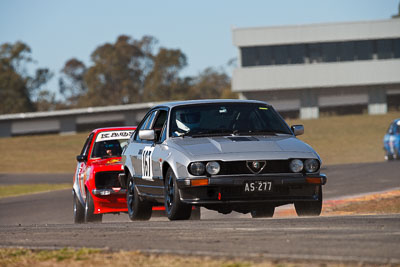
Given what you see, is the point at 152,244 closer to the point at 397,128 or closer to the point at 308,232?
the point at 308,232

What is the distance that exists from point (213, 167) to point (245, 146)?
50 cm

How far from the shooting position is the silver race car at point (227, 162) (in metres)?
10.8

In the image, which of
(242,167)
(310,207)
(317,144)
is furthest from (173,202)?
(317,144)

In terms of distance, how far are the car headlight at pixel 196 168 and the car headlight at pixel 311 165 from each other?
1.25m

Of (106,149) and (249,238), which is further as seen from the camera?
(106,149)

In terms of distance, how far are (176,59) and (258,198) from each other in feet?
341

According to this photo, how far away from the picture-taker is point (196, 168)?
424 inches

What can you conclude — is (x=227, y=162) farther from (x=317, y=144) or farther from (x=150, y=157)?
(x=317, y=144)

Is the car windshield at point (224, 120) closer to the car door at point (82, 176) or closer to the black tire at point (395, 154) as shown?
the car door at point (82, 176)

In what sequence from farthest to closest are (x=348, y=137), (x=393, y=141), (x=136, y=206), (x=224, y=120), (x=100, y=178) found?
(x=348, y=137) < (x=393, y=141) < (x=100, y=178) < (x=136, y=206) < (x=224, y=120)

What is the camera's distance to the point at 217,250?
729 cm

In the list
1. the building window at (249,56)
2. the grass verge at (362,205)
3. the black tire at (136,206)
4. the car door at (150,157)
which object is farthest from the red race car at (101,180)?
the building window at (249,56)

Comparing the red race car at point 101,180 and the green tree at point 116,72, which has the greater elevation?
the red race car at point 101,180

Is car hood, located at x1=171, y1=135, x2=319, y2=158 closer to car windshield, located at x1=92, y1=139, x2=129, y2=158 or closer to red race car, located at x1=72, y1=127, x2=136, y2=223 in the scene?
red race car, located at x1=72, y1=127, x2=136, y2=223
